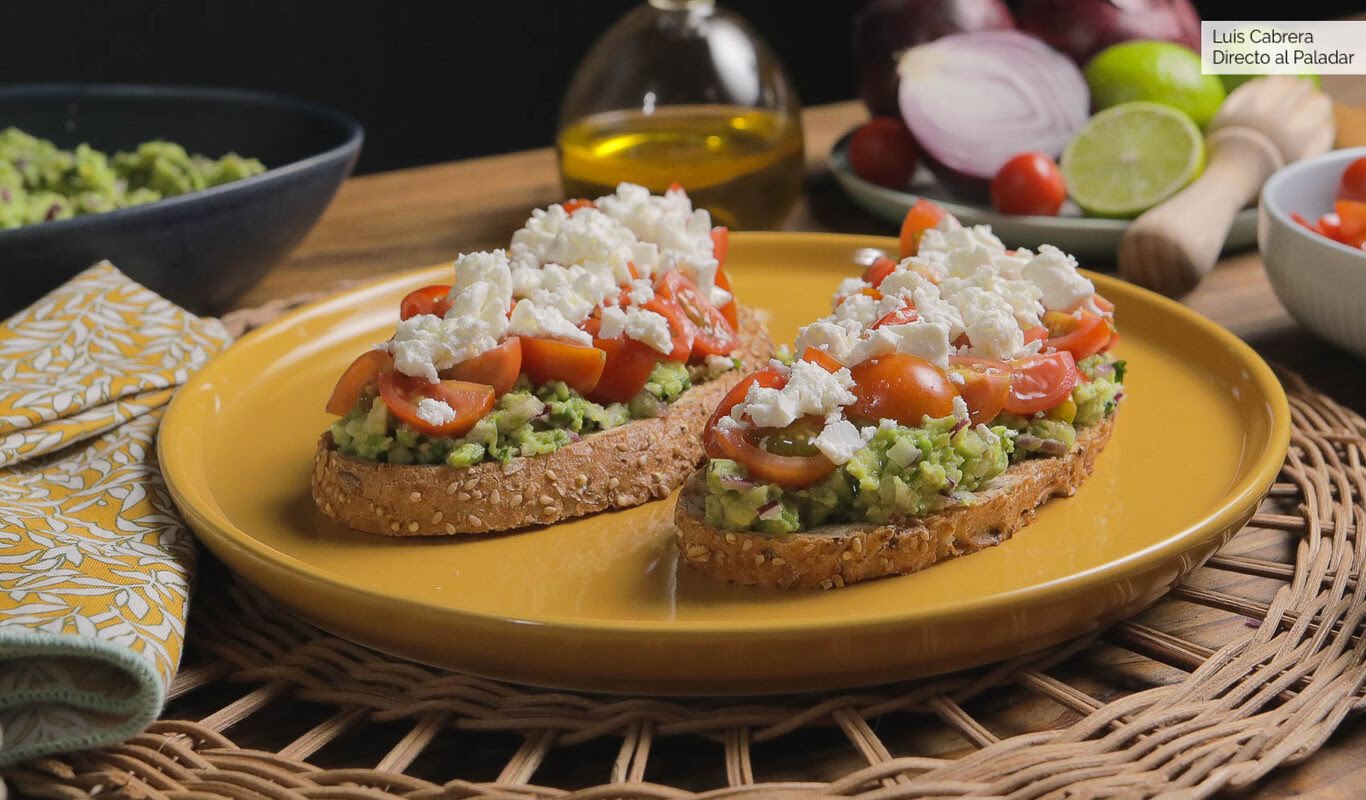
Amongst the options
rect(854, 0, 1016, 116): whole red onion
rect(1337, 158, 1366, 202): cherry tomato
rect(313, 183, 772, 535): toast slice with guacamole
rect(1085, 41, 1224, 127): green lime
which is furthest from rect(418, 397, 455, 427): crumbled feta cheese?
rect(1085, 41, 1224, 127): green lime

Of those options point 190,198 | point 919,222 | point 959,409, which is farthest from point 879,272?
point 190,198

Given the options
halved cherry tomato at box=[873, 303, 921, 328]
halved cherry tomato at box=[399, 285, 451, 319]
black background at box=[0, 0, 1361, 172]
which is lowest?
black background at box=[0, 0, 1361, 172]

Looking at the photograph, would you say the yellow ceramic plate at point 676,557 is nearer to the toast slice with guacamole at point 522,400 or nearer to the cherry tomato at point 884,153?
the toast slice with guacamole at point 522,400

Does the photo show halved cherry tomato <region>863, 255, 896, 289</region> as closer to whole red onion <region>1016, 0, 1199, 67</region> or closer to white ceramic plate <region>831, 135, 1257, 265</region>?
white ceramic plate <region>831, 135, 1257, 265</region>

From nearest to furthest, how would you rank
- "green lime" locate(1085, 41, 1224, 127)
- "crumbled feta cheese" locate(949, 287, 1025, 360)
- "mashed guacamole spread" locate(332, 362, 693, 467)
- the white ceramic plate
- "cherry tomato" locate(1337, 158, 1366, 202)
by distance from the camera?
1. "crumbled feta cheese" locate(949, 287, 1025, 360)
2. "mashed guacamole spread" locate(332, 362, 693, 467)
3. "cherry tomato" locate(1337, 158, 1366, 202)
4. the white ceramic plate
5. "green lime" locate(1085, 41, 1224, 127)

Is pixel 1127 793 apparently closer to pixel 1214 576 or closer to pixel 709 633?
pixel 709 633

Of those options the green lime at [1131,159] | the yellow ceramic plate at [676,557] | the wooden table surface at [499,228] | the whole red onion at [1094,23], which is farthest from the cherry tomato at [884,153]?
the yellow ceramic plate at [676,557]

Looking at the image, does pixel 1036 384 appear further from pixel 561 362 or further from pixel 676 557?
pixel 561 362
